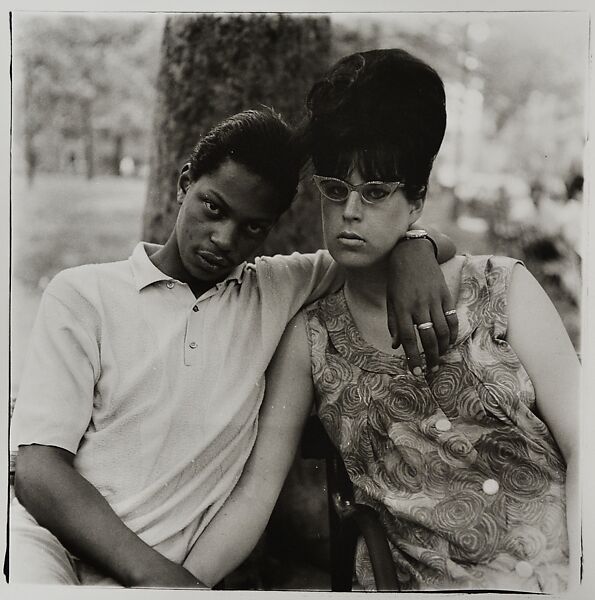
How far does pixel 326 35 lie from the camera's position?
6.86 feet

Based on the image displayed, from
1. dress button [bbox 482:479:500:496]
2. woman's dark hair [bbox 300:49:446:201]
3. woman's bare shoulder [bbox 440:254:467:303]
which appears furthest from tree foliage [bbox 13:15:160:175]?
dress button [bbox 482:479:500:496]

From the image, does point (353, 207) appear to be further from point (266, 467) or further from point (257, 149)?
point (266, 467)

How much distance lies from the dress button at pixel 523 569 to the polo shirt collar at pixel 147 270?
1.00 m

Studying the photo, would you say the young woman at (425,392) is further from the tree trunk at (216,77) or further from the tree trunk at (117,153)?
the tree trunk at (117,153)

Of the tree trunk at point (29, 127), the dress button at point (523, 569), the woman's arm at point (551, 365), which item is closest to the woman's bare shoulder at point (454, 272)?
the woman's arm at point (551, 365)

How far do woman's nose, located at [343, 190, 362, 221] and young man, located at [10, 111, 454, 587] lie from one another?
5.6 inches

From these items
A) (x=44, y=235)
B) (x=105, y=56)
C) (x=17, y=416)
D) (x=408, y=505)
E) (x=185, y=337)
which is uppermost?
(x=105, y=56)

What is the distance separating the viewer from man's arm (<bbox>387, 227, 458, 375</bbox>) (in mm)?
2008

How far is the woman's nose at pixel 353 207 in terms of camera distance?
2018 millimetres

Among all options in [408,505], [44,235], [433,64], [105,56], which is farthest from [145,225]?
[408,505]

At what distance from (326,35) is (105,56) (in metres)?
0.57

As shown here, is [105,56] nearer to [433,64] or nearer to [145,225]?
[145,225]

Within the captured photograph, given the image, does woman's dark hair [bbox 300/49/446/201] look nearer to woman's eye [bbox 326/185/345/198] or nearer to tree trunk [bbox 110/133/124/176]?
woman's eye [bbox 326/185/345/198]

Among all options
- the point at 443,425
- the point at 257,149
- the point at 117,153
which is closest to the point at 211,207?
the point at 257,149
